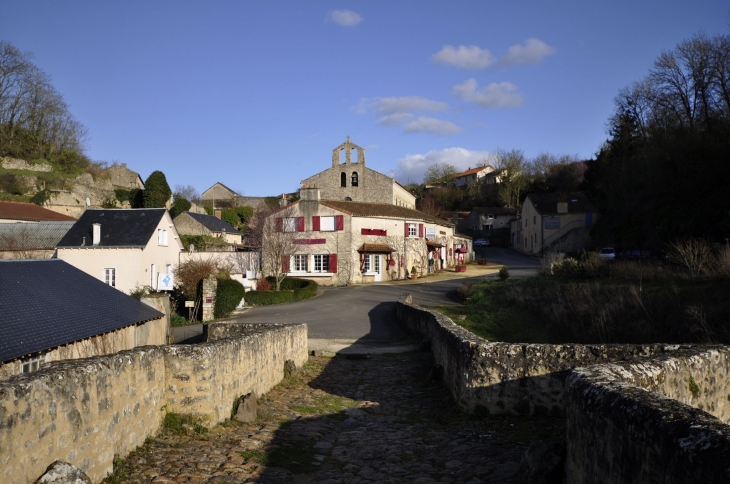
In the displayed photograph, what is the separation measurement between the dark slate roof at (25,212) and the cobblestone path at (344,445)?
122 ft

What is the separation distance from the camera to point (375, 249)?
3884cm

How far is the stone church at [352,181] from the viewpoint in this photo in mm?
49875

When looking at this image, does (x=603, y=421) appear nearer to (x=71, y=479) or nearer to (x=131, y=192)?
(x=71, y=479)

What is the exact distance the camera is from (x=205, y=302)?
26688 mm

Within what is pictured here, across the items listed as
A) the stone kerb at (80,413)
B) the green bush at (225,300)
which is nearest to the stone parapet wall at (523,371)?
the stone kerb at (80,413)

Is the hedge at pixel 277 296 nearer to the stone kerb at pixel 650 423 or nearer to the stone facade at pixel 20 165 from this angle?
the stone kerb at pixel 650 423

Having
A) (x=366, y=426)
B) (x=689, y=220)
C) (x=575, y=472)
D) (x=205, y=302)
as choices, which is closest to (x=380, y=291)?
(x=205, y=302)

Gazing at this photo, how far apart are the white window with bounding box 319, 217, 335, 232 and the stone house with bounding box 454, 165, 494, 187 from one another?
51.6 m

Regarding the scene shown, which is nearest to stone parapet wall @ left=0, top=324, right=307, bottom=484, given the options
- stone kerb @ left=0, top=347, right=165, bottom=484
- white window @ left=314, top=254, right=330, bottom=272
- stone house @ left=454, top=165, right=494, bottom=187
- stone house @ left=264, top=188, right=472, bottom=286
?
stone kerb @ left=0, top=347, right=165, bottom=484

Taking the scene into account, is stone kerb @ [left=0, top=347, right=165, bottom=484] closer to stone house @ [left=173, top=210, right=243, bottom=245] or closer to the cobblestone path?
the cobblestone path

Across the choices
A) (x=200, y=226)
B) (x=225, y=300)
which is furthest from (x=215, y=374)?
(x=200, y=226)

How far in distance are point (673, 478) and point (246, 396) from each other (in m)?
6.62

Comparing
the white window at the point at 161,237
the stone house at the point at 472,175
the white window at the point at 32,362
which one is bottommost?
the white window at the point at 32,362

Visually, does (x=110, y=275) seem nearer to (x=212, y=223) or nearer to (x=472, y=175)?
(x=212, y=223)
